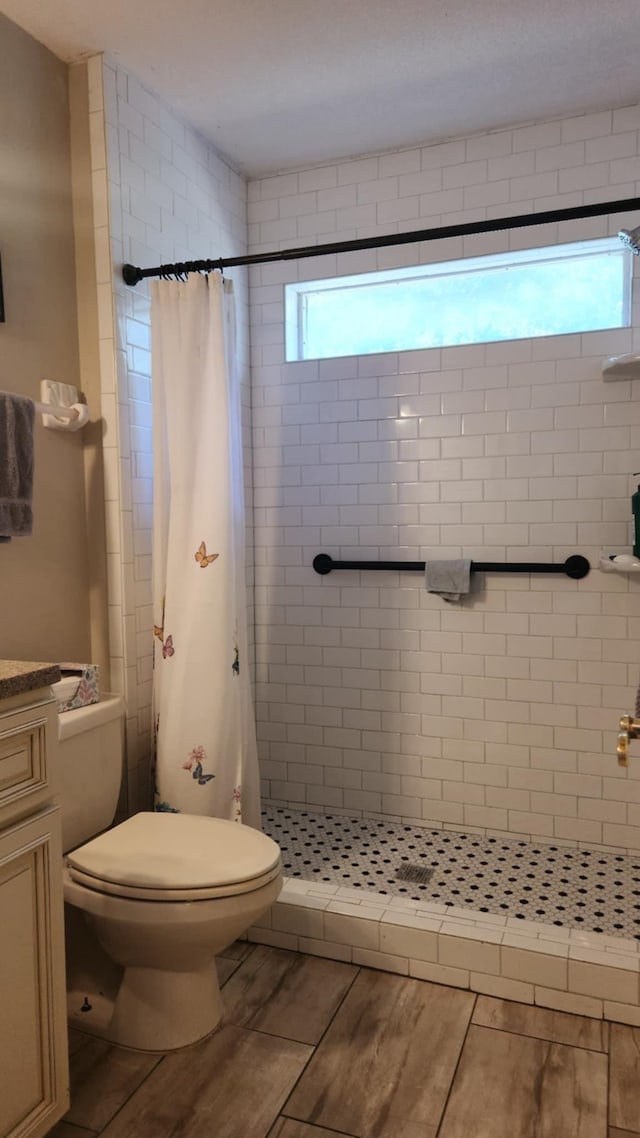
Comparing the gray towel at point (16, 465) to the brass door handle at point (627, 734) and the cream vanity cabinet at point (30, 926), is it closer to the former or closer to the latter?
the cream vanity cabinet at point (30, 926)

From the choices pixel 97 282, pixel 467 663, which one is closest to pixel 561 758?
pixel 467 663

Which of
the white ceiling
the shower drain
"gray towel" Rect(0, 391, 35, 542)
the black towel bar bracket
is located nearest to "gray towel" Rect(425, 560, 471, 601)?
the black towel bar bracket

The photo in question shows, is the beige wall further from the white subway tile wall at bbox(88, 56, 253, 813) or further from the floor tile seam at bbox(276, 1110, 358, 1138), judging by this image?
the floor tile seam at bbox(276, 1110, 358, 1138)

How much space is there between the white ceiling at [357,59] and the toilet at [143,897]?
1.82 m

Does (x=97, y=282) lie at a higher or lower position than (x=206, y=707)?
higher

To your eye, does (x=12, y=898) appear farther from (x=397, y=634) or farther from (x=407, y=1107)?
(x=397, y=634)

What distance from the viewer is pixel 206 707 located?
2.19 metres

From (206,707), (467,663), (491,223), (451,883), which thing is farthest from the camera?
(467,663)

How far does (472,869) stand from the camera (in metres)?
2.49

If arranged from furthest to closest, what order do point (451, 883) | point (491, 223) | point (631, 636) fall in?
1. point (631, 636)
2. point (451, 883)
3. point (491, 223)

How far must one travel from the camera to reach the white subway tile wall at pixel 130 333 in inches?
86.5

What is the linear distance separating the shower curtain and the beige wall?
0.82 ft

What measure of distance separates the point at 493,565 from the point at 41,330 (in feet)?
5.28

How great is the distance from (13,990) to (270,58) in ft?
7.94
